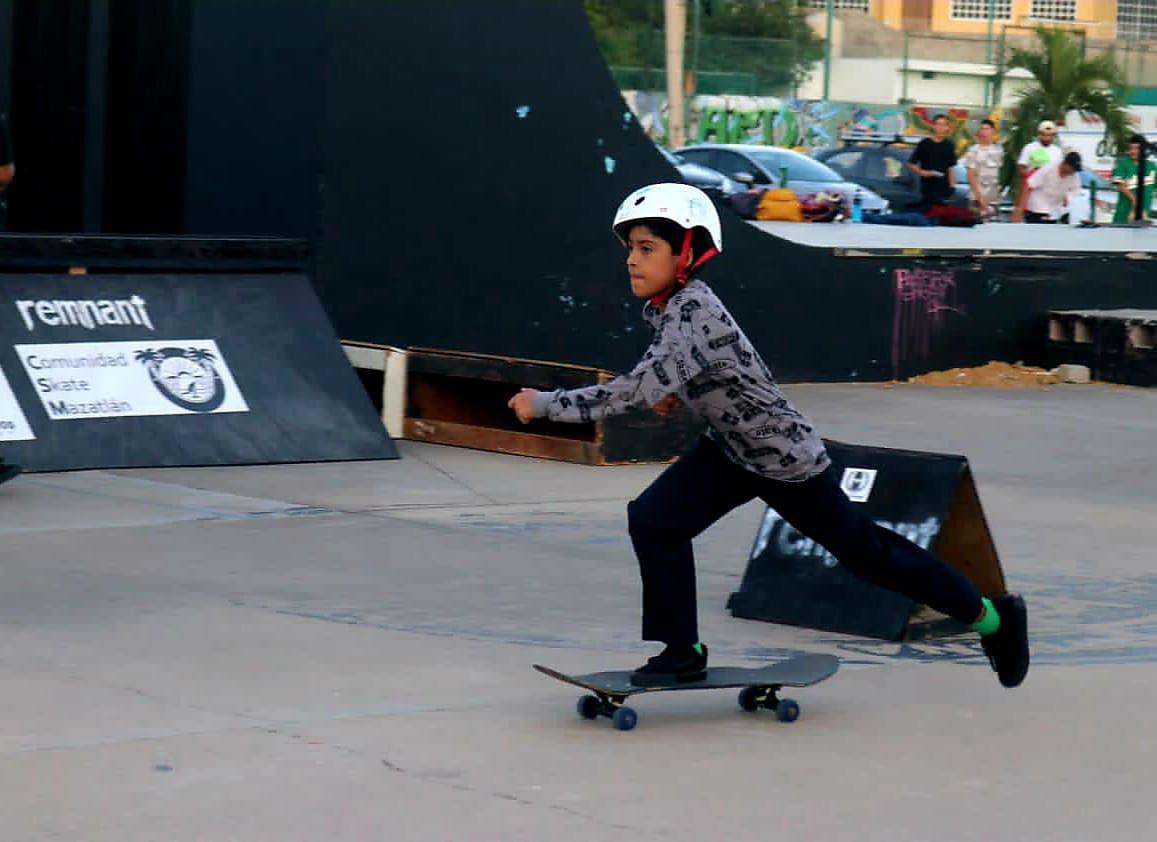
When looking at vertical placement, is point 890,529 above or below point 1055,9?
below

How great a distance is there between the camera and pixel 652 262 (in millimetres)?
5891

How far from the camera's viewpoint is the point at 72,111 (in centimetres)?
1412

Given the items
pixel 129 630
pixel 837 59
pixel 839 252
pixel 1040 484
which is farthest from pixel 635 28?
pixel 129 630

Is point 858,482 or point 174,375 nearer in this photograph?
point 858,482

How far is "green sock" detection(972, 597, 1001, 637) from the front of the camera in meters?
6.34

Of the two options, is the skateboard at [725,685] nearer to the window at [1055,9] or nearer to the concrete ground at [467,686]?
the concrete ground at [467,686]

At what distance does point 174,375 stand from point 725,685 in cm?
582

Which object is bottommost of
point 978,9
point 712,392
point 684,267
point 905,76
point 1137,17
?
point 712,392

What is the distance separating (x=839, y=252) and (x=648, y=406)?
10.3 m

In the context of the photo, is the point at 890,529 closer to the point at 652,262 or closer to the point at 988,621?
the point at 988,621

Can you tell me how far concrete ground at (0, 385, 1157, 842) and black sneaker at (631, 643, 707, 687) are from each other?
0.14 metres

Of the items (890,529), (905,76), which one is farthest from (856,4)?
(890,529)

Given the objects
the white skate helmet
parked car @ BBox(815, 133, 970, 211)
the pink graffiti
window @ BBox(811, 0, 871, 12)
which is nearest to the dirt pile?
the pink graffiti

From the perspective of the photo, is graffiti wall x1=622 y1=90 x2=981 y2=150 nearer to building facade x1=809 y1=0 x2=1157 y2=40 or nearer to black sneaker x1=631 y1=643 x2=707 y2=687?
building facade x1=809 y1=0 x2=1157 y2=40
